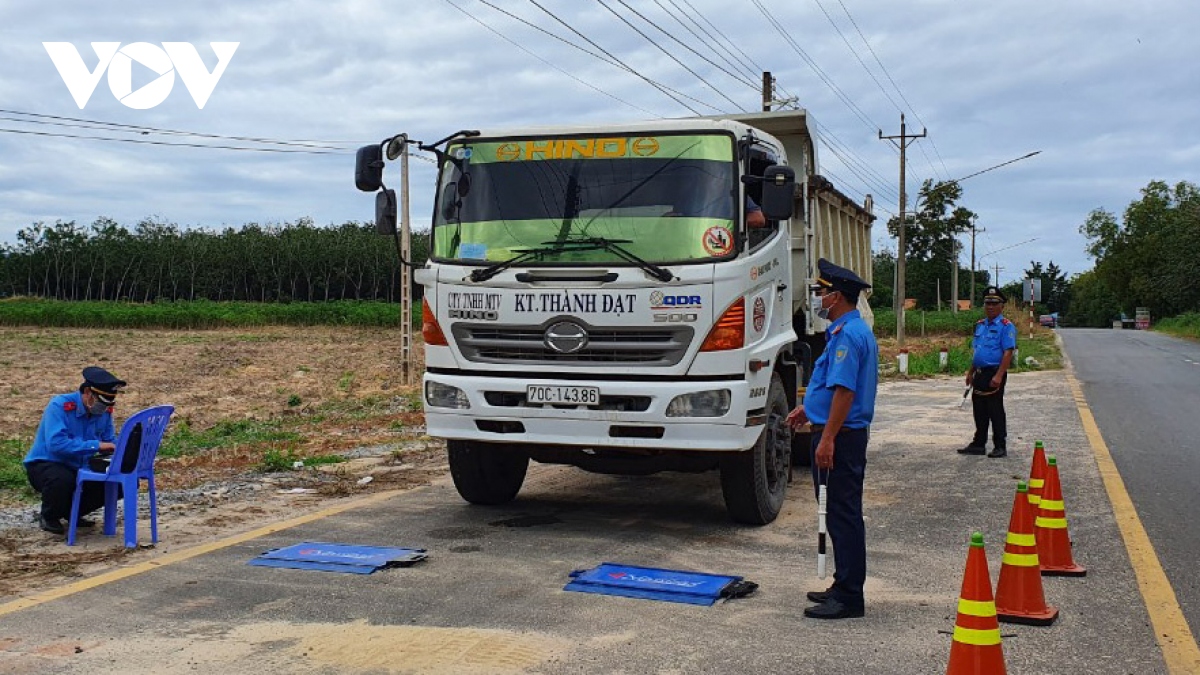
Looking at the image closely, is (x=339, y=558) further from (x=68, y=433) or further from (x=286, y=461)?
(x=286, y=461)

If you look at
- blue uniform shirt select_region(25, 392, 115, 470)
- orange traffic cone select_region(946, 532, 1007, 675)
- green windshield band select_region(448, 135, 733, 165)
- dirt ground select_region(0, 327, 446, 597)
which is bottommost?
dirt ground select_region(0, 327, 446, 597)

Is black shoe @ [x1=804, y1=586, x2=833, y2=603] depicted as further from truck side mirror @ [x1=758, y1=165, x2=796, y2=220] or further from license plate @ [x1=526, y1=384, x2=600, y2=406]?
truck side mirror @ [x1=758, y1=165, x2=796, y2=220]

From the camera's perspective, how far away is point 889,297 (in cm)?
10094

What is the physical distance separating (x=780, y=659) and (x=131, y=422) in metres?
4.39

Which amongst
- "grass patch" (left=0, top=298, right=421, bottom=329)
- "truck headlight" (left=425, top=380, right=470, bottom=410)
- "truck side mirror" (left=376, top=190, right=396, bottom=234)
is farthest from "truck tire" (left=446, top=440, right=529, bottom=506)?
"grass patch" (left=0, top=298, right=421, bottom=329)

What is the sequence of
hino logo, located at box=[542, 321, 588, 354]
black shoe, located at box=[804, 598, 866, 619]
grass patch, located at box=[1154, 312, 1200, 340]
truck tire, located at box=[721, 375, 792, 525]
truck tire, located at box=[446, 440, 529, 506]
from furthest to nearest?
grass patch, located at box=[1154, 312, 1200, 340]
truck tire, located at box=[446, 440, 529, 506]
truck tire, located at box=[721, 375, 792, 525]
hino logo, located at box=[542, 321, 588, 354]
black shoe, located at box=[804, 598, 866, 619]

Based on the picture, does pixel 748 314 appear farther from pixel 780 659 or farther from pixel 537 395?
pixel 780 659

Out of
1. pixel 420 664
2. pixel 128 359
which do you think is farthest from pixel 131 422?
pixel 128 359

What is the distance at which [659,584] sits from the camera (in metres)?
5.90

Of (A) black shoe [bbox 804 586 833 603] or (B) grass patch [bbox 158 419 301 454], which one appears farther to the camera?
(B) grass patch [bbox 158 419 301 454]

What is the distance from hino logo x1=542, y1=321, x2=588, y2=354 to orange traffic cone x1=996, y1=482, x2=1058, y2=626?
9.23ft

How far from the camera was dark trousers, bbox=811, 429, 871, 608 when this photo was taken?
17.7 ft

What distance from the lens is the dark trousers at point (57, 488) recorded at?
7117mm

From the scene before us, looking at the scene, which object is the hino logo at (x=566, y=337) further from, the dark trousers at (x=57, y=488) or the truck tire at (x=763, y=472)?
the dark trousers at (x=57, y=488)
